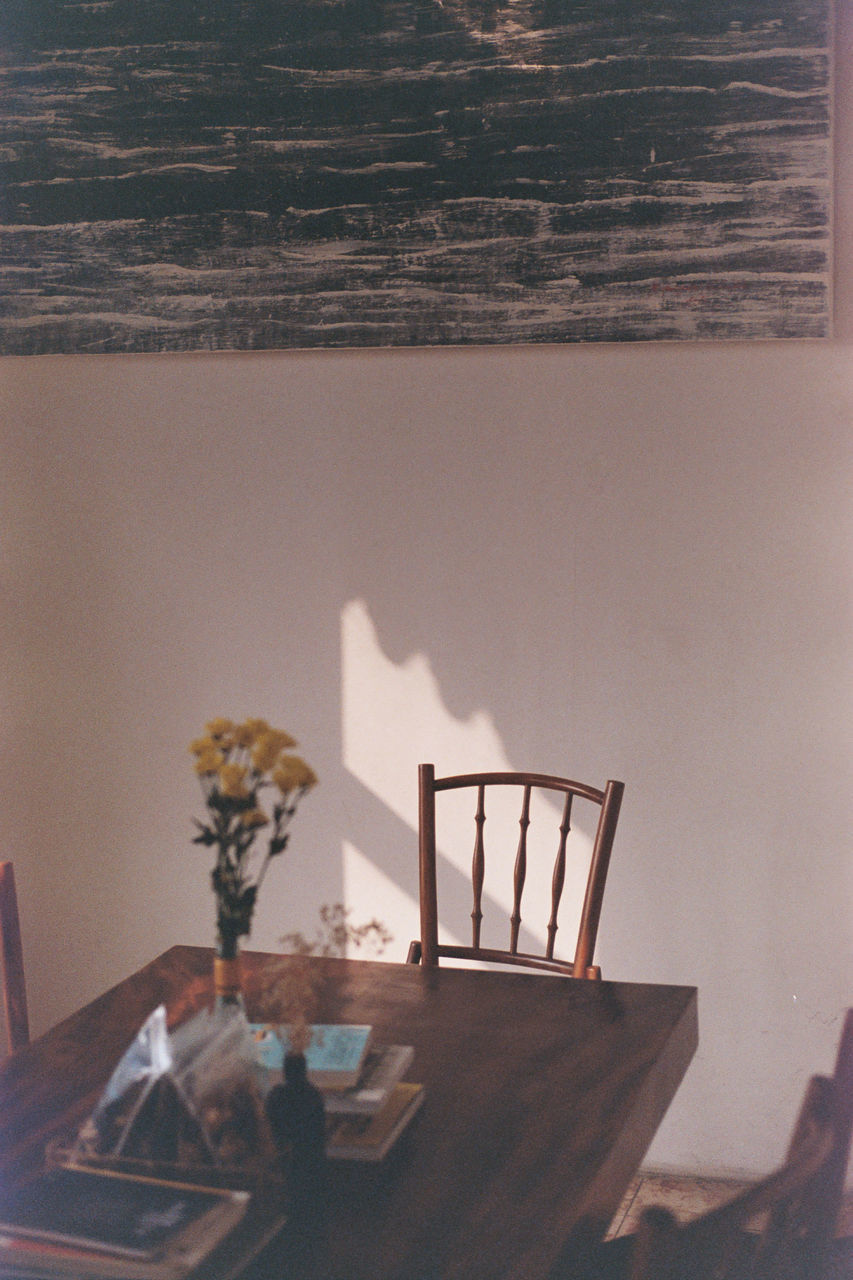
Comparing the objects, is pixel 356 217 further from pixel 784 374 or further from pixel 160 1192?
pixel 160 1192

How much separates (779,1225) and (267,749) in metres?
0.72

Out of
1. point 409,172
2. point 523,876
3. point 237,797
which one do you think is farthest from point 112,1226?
point 409,172

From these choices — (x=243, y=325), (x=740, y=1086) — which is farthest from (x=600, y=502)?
(x=740, y=1086)

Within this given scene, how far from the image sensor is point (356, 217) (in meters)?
2.88

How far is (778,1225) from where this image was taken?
2.98ft

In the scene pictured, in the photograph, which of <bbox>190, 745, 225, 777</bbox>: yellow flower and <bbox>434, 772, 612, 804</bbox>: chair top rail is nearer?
<bbox>190, 745, 225, 777</bbox>: yellow flower

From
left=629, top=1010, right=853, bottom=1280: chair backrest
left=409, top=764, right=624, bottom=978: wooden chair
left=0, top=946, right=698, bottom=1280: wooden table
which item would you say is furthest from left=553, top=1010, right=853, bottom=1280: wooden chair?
left=409, top=764, right=624, bottom=978: wooden chair

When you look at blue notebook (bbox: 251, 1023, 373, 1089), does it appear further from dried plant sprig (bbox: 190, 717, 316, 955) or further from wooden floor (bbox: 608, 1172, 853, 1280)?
wooden floor (bbox: 608, 1172, 853, 1280)

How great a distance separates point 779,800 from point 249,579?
4.47 ft

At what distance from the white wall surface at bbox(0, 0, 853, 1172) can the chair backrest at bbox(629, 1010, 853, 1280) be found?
184cm

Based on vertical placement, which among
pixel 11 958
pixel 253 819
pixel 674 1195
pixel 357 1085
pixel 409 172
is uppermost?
pixel 409 172

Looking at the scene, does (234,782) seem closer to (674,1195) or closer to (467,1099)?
Result: (467,1099)

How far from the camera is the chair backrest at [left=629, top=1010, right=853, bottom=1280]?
899mm

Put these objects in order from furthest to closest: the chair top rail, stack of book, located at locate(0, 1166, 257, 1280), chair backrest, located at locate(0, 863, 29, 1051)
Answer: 1. the chair top rail
2. chair backrest, located at locate(0, 863, 29, 1051)
3. stack of book, located at locate(0, 1166, 257, 1280)
